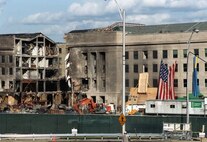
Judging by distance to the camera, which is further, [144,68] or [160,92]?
[144,68]

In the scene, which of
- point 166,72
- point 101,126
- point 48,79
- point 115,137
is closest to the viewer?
point 115,137

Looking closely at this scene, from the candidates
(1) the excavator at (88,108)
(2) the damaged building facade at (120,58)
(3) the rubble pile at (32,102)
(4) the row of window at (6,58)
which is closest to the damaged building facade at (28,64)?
(4) the row of window at (6,58)

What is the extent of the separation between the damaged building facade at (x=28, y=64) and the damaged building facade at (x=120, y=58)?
5.91 metres

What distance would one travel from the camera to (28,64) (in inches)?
4719

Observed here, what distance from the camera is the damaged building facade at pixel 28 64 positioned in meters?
115

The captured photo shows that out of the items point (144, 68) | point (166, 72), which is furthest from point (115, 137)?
point (144, 68)

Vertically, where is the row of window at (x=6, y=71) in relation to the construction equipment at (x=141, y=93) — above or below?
above

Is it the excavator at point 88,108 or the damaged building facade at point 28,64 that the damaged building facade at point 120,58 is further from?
the excavator at point 88,108

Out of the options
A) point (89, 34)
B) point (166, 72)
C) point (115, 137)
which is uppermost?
point (89, 34)

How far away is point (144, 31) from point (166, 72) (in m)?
39.2

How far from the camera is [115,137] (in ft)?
181

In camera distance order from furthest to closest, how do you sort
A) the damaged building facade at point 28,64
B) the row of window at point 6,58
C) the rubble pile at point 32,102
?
1. the row of window at point 6,58
2. the damaged building facade at point 28,64
3. the rubble pile at point 32,102

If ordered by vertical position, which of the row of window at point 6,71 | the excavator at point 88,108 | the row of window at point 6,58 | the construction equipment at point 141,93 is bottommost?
the excavator at point 88,108

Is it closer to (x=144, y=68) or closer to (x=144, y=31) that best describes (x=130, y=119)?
(x=144, y=68)
